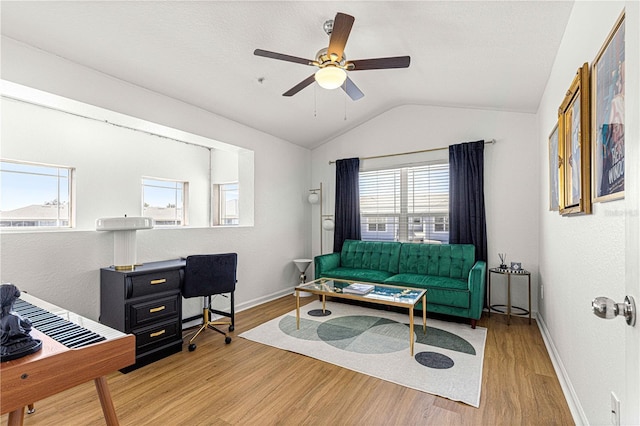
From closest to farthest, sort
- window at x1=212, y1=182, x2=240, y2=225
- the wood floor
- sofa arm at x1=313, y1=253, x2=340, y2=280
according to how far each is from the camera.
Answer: the wood floor < sofa arm at x1=313, y1=253, x2=340, y2=280 < window at x1=212, y1=182, x2=240, y2=225

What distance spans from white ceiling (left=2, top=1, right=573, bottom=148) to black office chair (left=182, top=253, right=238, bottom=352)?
6.02 feet

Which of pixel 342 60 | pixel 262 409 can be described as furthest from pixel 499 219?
pixel 262 409

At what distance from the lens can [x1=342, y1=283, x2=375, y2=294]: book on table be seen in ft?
10.3

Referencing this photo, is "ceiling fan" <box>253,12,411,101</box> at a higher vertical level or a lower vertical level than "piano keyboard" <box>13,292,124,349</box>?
higher

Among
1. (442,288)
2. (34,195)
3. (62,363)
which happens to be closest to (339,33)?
(62,363)

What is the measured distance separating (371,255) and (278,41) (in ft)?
10.2

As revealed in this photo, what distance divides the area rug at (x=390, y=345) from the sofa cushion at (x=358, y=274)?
43 centimetres

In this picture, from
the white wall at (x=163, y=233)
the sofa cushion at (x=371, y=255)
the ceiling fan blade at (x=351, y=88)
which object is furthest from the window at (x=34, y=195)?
the ceiling fan blade at (x=351, y=88)

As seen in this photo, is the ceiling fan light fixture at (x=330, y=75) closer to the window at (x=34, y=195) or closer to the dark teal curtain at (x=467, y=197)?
the dark teal curtain at (x=467, y=197)

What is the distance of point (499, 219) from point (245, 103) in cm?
359

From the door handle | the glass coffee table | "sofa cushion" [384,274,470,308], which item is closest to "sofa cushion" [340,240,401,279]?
"sofa cushion" [384,274,470,308]

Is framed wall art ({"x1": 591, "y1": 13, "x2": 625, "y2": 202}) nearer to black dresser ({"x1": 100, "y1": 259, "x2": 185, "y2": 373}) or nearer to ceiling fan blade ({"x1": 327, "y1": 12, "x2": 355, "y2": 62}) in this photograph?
ceiling fan blade ({"x1": 327, "y1": 12, "x2": 355, "y2": 62})

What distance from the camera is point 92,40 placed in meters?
2.35

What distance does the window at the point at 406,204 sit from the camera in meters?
4.37
